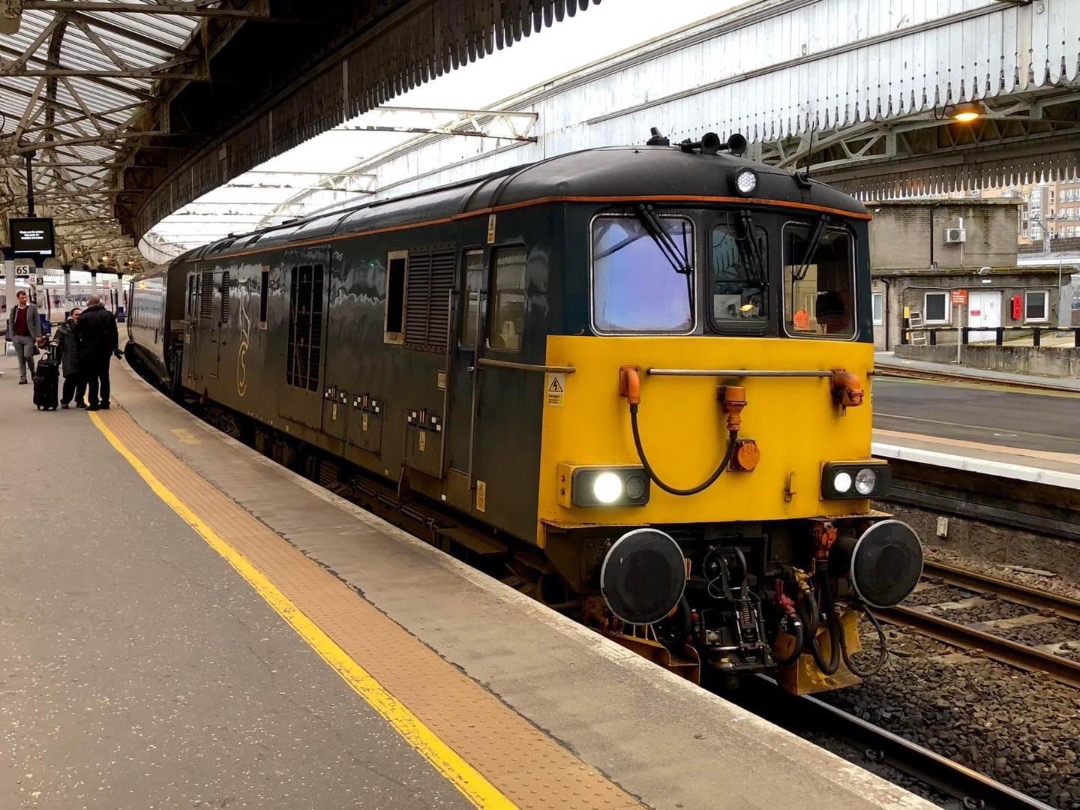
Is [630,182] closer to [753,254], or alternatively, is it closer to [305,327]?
[753,254]

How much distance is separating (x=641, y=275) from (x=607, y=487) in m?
1.22

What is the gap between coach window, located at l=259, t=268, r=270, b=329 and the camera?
12230 millimetres

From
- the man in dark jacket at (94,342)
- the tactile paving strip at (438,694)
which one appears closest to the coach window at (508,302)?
the tactile paving strip at (438,694)

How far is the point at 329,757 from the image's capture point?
4.13 metres

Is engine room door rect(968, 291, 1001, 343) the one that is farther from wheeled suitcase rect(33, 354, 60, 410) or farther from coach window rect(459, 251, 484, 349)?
coach window rect(459, 251, 484, 349)

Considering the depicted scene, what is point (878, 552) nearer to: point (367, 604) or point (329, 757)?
point (367, 604)

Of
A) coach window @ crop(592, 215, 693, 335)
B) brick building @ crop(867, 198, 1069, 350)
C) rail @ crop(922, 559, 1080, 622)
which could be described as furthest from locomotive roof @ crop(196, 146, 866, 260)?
brick building @ crop(867, 198, 1069, 350)

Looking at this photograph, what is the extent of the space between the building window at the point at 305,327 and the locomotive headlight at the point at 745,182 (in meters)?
5.12

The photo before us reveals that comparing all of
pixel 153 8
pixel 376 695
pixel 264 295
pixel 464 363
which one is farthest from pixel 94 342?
pixel 376 695

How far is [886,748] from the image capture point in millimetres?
5953

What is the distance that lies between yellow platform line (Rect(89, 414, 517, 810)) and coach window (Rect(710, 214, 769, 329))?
277 centimetres

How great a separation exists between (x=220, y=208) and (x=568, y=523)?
107 feet

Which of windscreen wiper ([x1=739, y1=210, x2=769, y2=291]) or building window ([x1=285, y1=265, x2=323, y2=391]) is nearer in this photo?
windscreen wiper ([x1=739, y1=210, x2=769, y2=291])

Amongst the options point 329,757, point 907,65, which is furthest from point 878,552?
point 907,65
